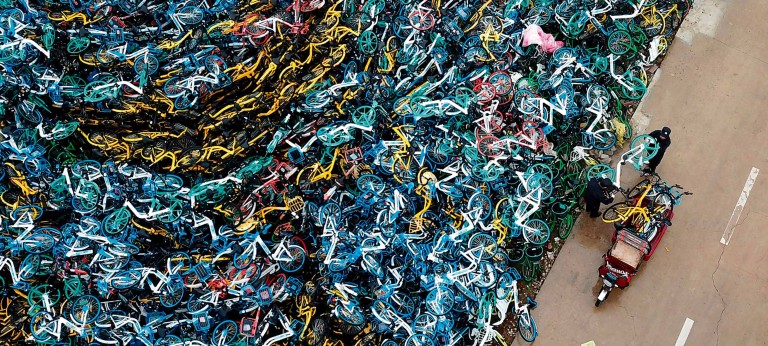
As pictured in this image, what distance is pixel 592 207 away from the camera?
12750 mm

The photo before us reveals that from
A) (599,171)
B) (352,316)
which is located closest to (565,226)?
(599,171)

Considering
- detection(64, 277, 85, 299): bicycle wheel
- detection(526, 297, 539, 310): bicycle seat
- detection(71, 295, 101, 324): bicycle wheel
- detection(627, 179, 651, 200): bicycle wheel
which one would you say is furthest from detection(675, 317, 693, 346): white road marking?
detection(64, 277, 85, 299): bicycle wheel

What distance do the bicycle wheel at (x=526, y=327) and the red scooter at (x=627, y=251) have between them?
135 centimetres

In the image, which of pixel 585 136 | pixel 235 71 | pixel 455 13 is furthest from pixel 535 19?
pixel 235 71

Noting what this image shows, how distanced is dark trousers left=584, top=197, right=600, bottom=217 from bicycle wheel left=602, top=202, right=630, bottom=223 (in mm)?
198

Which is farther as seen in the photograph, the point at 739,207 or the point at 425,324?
the point at 739,207

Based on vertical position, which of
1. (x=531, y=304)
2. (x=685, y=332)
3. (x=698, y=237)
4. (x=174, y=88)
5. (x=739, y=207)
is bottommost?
(x=685, y=332)

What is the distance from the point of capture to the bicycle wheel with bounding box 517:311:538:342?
40.2ft

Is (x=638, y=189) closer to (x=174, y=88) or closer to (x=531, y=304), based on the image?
(x=531, y=304)

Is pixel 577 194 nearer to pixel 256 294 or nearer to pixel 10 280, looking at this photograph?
pixel 256 294

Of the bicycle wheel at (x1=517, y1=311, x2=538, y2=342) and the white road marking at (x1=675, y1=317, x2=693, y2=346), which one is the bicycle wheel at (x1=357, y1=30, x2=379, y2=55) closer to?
the bicycle wheel at (x1=517, y1=311, x2=538, y2=342)

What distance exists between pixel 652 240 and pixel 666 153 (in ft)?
7.24

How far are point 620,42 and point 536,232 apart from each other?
4566mm

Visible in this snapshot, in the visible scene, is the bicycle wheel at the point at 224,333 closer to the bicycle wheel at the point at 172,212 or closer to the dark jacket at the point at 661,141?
the bicycle wheel at the point at 172,212
